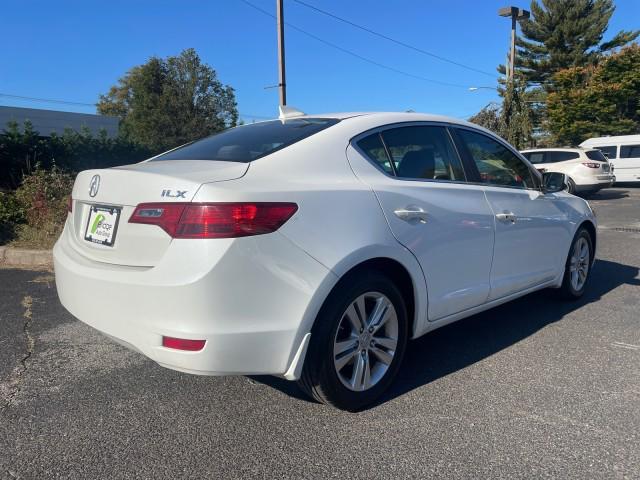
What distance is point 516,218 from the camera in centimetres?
393

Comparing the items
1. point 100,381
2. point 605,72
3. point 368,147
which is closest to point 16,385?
point 100,381

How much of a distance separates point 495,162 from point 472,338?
1.34m

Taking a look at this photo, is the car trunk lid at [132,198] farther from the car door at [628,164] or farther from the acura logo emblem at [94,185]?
the car door at [628,164]

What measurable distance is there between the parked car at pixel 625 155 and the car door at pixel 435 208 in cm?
2227

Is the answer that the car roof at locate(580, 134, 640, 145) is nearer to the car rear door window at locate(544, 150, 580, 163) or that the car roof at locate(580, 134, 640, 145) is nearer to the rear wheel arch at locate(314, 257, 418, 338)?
the car rear door window at locate(544, 150, 580, 163)

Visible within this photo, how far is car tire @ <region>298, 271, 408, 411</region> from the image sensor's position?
2656 mm

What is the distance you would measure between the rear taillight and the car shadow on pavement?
1.19m

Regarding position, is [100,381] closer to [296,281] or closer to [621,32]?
[296,281]

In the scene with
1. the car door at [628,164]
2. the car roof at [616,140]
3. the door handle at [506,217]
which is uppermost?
the car roof at [616,140]

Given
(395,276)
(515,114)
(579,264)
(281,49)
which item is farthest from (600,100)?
(395,276)

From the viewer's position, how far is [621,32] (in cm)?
3853

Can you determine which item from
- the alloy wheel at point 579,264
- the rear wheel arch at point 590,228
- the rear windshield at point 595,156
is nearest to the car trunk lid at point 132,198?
the alloy wheel at point 579,264

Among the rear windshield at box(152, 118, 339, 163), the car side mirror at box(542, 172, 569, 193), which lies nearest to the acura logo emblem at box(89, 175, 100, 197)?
the rear windshield at box(152, 118, 339, 163)

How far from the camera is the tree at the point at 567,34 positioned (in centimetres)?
3831
